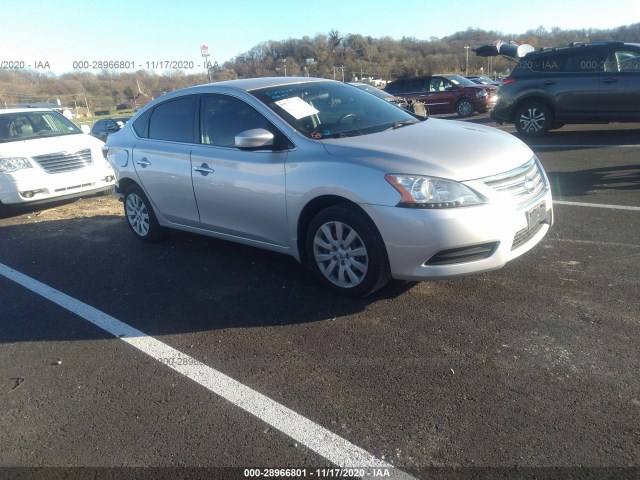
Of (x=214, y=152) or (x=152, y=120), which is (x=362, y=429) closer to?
(x=214, y=152)

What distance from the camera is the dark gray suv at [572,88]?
10.1 m

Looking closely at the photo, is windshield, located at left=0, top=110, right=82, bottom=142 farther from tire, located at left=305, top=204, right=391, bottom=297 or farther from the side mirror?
tire, located at left=305, top=204, right=391, bottom=297

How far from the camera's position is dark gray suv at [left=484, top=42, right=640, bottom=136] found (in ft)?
33.1

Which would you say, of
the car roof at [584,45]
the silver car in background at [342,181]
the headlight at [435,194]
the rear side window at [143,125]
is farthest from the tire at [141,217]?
the car roof at [584,45]

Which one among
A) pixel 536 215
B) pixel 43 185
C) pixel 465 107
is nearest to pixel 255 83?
pixel 536 215

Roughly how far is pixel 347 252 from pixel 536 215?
55.7 inches

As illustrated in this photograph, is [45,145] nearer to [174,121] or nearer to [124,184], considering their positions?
[124,184]

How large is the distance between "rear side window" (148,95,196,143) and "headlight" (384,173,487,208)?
2.44 meters

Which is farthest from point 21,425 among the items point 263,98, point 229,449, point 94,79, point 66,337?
point 94,79

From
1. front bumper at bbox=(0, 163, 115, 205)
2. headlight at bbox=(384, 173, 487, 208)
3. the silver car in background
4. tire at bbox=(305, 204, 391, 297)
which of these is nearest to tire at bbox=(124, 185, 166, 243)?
the silver car in background

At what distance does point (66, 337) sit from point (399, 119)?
330cm

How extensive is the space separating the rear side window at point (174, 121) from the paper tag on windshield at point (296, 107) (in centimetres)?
108

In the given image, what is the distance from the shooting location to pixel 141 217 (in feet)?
19.9

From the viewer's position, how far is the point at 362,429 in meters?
2.70
